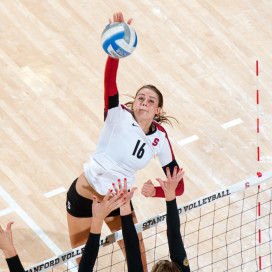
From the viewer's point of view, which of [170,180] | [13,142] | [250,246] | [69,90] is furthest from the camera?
[69,90]

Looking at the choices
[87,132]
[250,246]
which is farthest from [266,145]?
[87,132]

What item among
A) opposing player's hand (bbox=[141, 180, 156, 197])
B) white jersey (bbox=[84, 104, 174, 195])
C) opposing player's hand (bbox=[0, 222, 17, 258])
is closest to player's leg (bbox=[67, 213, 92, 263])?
white jersey (bbox=[84, 104, 174, 195])

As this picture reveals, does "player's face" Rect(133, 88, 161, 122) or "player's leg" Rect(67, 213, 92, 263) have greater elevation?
"player's face" Rect(133, 88, 161, 122)

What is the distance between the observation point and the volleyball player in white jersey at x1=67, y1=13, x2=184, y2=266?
256 inches

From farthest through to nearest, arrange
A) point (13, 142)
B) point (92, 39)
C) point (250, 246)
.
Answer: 1. point (92, 39)
2. point (13, 142)
3. point (250, 246)

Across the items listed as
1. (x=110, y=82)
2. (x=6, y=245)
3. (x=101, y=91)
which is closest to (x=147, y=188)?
(x=110, y=82)

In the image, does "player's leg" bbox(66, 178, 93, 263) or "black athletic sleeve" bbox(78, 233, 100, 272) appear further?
"player's leg" bbox(66, 178, 93, 263)

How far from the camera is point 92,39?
10.5 metres

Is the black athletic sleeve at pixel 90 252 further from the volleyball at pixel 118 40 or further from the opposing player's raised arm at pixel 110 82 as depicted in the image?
the volleyball at pixel 118 40

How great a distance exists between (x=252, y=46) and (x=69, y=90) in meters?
2.97

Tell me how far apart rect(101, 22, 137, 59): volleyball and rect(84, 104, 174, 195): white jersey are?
53 centimetres

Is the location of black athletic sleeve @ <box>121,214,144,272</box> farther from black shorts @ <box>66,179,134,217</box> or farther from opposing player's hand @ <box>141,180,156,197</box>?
black shorts @ <box>66,179,134,217</box>

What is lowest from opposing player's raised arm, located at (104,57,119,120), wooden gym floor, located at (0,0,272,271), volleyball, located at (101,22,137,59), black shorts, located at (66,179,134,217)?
wooden gym floor, located at (0,0,272,271)

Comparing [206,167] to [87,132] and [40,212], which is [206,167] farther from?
[40,212]
